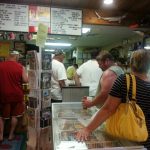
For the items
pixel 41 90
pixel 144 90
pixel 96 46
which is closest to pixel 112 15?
pixel 41 90

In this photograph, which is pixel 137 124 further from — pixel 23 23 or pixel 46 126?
pixel 23 23

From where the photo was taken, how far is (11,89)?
4535 millimetres

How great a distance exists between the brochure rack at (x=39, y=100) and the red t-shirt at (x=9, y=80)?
1.68 metres

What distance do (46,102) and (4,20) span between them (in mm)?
2035

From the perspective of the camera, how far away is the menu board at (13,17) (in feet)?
13.6

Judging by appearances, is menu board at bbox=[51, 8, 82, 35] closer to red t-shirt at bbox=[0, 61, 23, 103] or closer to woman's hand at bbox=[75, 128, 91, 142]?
red t-shirt at bbox=[0, 61, 23, 103]

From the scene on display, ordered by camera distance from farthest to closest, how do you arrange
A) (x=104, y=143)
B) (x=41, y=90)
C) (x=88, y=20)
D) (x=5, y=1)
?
(x=88, y=20), (x=5, y=1), (x=41, y=90), (x=104, y=143)

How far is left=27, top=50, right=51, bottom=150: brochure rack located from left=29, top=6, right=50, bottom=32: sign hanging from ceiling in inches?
57.1

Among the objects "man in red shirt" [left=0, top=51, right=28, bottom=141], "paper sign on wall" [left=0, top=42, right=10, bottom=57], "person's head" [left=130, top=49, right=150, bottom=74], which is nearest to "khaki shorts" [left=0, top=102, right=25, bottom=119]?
"man in red shirt" [left=0, top=51, right=28, bottom=141]

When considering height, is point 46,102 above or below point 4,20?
below

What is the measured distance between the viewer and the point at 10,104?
15.1 feet

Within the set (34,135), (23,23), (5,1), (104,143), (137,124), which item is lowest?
(34,135)

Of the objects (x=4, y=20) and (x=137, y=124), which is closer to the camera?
(x=137, y=124)

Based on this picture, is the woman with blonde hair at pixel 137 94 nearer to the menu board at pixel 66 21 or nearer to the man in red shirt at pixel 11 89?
the menu board at pixel 66 21
